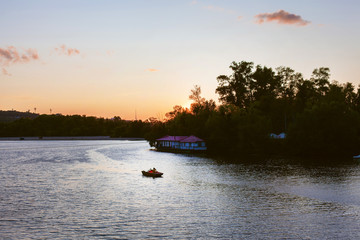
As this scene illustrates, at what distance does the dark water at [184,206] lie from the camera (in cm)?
3170

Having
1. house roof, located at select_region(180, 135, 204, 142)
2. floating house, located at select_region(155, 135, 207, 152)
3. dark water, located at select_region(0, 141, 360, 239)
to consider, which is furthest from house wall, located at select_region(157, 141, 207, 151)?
dark water, located at select_region(0, 141, 360, 239)

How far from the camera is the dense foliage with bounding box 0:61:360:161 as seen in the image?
108m

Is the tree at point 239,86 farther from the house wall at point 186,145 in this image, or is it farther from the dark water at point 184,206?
the dark water at point 184,206

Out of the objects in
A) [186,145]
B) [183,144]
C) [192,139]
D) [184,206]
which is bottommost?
[184,206]

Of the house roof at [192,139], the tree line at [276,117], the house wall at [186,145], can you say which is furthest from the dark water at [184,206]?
the house roof at [192,139]

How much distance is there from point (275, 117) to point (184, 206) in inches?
4863

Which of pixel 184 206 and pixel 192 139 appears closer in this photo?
pixel 184 206

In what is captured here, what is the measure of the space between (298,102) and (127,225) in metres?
129

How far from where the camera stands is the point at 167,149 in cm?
14238

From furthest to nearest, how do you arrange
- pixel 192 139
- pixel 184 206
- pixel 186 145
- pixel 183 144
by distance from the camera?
pixel 183 144 → pixel 186 145 → pixel 192 139 → pixel 184 206

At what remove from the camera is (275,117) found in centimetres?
15762

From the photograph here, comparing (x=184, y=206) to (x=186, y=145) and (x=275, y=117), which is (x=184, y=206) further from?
(x=275, y=117)

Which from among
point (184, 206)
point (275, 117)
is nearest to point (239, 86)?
point (275, 117)

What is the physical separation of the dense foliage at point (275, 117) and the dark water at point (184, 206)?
4197 cm
